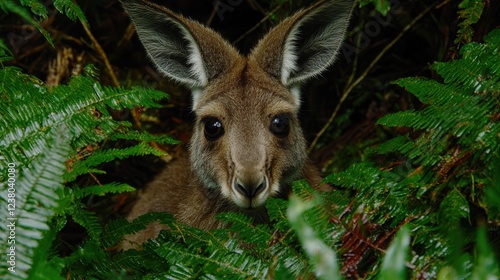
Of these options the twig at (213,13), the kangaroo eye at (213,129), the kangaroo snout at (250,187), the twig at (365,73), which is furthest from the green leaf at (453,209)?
the twig at (213,13)

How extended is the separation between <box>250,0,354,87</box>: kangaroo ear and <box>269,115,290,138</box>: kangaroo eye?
1.73ft

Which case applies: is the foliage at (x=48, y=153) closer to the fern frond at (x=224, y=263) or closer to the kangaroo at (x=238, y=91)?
the fern frond at (x=224, y=263)

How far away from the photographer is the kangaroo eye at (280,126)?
510cm

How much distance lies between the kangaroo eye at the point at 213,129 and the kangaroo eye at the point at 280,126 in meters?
0.44

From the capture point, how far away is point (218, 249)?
11.0 feet

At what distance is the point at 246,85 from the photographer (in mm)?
5297

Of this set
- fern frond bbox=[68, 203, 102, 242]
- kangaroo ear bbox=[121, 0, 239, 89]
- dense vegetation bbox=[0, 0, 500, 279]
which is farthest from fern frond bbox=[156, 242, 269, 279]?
kangaroo ear bbox=[121, 0, 239, 89]

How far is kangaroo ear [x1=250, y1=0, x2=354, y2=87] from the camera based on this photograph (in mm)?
5207

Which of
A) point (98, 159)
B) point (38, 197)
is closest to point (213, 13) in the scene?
point (98, 159)

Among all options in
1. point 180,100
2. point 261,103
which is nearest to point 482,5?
point 261,103

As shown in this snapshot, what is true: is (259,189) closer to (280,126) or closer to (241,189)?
(241,189)

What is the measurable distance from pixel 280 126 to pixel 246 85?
49cm

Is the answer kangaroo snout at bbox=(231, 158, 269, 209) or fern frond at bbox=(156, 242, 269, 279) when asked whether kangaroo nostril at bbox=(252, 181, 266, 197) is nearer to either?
kangaroo snout at bbox=(231, 158, 269, 209)

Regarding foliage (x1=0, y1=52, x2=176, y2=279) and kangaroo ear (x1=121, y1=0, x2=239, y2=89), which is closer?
foliage (x1=0, y1=52, x2=176, y2=279)
